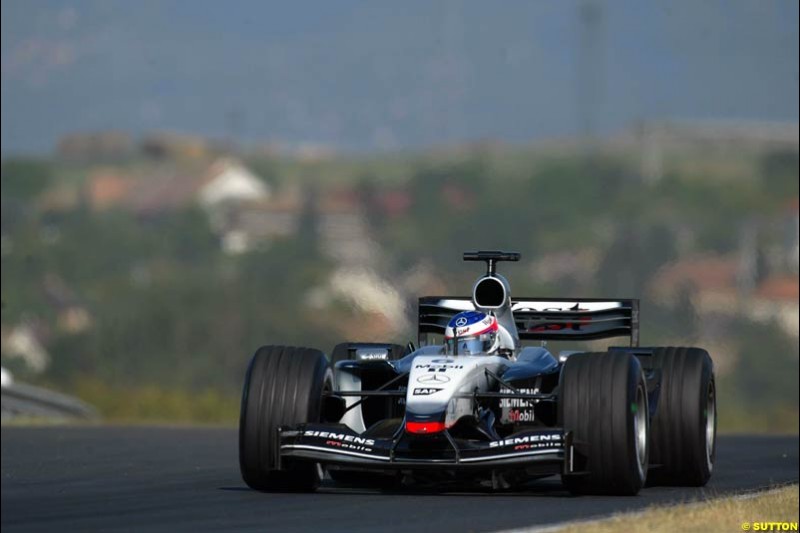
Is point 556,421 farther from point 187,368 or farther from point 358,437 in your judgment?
point 187,368

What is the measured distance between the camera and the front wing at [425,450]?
47.5ft

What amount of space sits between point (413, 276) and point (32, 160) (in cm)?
2004

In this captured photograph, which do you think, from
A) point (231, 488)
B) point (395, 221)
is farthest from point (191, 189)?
point (231, 488)

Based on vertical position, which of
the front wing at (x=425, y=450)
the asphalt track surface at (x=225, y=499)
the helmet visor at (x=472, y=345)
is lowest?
the asphalt track surface at (x=225, y=499)

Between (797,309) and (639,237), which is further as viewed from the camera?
(639,237)

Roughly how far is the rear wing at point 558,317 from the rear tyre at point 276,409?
133 inches

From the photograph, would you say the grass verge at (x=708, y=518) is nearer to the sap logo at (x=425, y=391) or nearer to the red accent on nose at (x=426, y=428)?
the red accent on nose at (x=426, y=428)

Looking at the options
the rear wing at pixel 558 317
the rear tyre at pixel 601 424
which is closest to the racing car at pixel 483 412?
the rear tyre at pixel 601 424

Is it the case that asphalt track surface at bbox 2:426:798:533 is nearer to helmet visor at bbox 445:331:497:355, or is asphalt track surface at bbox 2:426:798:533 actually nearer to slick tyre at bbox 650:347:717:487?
slick tyre at bbox 650:347:717:487

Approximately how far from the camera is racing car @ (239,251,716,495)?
48.3 feet

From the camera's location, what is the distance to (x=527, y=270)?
40875 mm

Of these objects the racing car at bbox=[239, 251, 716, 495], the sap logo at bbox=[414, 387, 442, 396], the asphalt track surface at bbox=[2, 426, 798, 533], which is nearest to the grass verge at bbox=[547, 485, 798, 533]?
the asphalt track surface at bbox=[2, 426, 798, 533]

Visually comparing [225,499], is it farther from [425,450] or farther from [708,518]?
[708,518]

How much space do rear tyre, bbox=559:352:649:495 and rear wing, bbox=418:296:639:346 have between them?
3.55 meters
